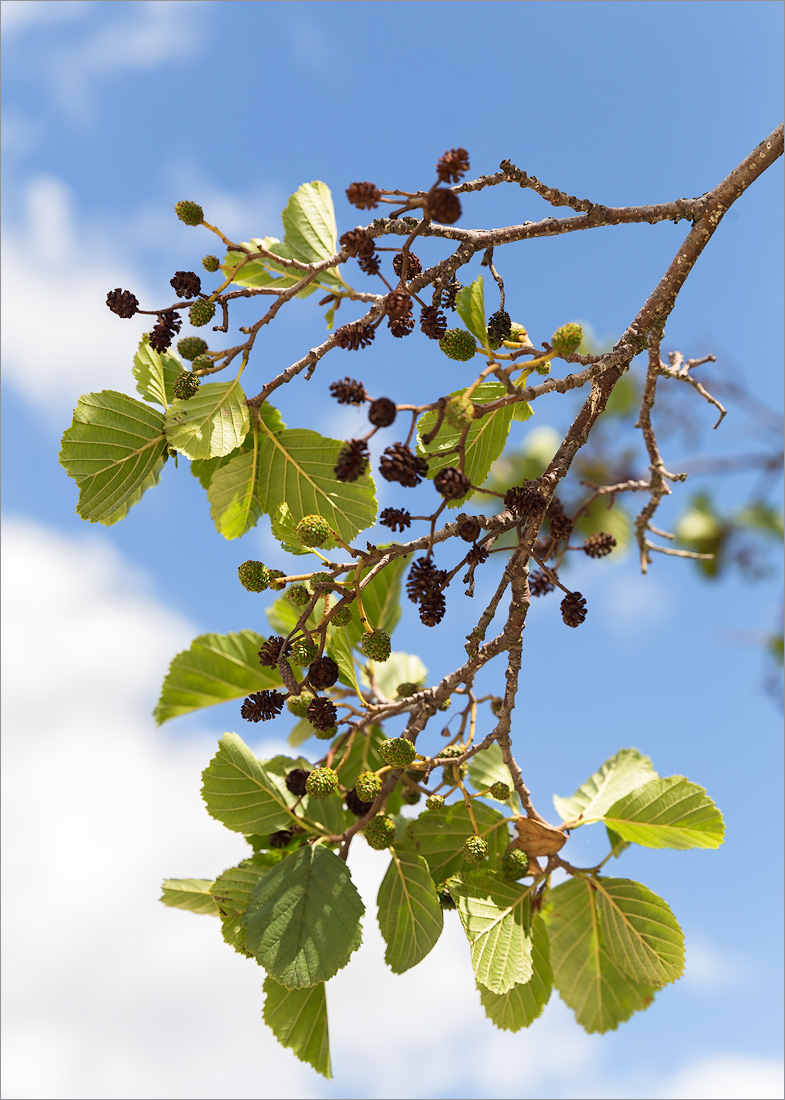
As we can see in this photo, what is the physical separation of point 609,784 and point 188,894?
4.21 feet

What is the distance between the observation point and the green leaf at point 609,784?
2.62 m

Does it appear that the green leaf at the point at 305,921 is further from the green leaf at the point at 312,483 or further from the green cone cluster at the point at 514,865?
the green leaf at the point at 312,483

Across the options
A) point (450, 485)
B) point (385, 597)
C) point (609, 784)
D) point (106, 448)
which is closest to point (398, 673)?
point (385, 597)

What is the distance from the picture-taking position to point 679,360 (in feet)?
10.0

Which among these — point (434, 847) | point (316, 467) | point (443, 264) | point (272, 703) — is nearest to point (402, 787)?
point (434, 847)

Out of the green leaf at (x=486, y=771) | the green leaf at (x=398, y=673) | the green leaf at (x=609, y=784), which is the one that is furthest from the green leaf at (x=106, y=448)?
the green leaf at (x=609, y=784)

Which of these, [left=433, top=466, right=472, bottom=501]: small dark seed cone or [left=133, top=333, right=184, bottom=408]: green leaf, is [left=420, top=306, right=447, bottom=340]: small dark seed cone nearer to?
[left=433, top=466, right=472, bottom=501]: small dark seed cone

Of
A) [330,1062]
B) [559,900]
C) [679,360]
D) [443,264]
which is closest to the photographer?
[443,264]

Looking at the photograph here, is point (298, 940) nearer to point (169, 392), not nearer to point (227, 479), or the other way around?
point (227, 479)

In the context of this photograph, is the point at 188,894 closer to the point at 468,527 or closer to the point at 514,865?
the point at 514,865

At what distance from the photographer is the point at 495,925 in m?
2.21

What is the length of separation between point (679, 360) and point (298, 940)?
2.22 m

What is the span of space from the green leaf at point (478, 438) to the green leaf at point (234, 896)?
1.10 meters

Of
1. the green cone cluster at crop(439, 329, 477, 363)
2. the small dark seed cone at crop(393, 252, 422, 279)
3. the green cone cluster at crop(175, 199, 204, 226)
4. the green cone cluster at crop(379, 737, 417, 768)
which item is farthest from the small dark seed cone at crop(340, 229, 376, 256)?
the green cone cluster at crop(379, 737, 417, 768)
